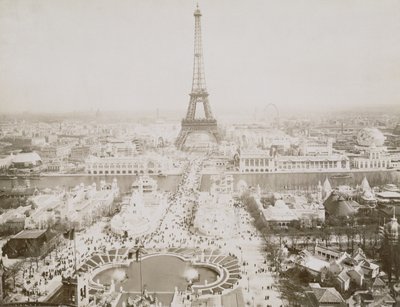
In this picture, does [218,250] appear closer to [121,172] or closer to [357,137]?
[357,137]

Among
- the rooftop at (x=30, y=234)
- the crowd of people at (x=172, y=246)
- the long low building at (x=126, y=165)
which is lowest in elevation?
the crowd of people at (x=172, y=246)

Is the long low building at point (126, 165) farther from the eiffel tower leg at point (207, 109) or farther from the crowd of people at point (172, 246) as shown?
the crowd of people at point (172, 246)

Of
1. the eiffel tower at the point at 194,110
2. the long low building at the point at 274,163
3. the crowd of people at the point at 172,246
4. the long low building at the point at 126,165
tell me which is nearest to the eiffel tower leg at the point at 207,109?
the eiffel tower at the point at 194,110

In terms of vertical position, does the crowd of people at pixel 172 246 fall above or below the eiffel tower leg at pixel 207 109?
below

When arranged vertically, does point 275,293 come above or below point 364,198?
below

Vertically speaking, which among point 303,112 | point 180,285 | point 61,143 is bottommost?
point 180,285

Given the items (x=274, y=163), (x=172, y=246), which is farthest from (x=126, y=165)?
(x=172, y=246)

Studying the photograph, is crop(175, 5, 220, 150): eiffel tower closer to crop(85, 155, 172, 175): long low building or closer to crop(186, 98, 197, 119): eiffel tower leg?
crop(186, 98, 197, 119): eiffel tower leg

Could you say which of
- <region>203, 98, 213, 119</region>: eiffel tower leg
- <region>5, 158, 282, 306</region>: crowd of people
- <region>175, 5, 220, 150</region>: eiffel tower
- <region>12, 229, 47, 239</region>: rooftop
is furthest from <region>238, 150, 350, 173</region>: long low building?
<region>12, 229, 47, 239</region>: rooftop

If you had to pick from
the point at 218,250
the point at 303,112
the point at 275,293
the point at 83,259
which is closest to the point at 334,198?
the point at 303,112
